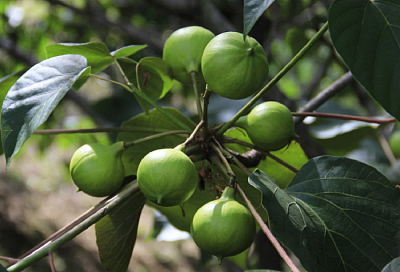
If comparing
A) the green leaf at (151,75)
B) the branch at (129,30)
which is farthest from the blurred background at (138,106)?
the green leaf at (151,75)

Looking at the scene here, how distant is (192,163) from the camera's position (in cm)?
72

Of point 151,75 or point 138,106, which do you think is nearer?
point 151,75

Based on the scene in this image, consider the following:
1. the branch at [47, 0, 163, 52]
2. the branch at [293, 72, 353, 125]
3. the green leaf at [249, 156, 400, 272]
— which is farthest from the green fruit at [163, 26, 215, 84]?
the branch at [47, 0, 163, 52]

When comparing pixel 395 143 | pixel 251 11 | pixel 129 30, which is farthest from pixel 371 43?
pixel 129 30

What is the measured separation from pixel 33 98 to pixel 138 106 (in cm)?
114

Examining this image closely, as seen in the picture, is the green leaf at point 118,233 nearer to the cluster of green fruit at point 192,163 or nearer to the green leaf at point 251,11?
the cluster of green fruit at point 192,163

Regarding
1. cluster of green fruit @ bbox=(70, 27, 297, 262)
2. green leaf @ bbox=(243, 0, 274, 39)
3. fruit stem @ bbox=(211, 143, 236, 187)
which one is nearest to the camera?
A: green leaf @ bbox=(243, 0, 274, 39)

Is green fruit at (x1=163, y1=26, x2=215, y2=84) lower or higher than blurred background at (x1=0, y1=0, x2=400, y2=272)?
higher

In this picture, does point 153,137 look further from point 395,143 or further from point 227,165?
point 395,143

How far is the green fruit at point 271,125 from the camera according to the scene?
2.75 feet

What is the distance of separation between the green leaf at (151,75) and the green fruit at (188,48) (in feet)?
0.13

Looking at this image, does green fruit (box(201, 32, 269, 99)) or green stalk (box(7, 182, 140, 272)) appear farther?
green fruit (box(201, 32, 269, 99))

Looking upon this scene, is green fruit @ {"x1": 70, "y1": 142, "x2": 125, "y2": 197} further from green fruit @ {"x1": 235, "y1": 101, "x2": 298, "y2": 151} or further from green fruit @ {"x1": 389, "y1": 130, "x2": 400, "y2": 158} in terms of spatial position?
green fruit @ {"x1": 389, "y1": 130, "x2": 400, "y2": 158}

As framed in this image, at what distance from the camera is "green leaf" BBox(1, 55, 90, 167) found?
66 cm
